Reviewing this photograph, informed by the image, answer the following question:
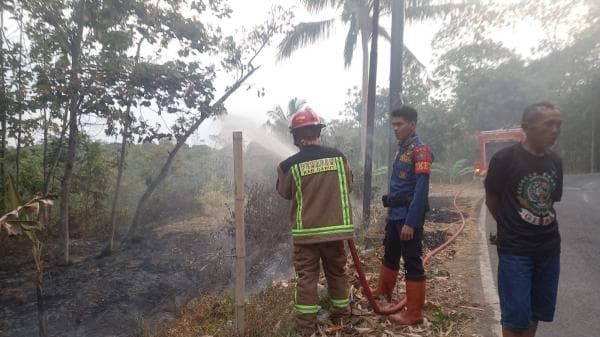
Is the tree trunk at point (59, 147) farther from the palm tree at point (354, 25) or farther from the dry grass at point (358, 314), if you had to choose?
the palm tree at point (354, 25)

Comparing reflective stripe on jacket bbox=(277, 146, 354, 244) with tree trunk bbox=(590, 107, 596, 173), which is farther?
tree trunk bbox=(590, 107, 596, 173)

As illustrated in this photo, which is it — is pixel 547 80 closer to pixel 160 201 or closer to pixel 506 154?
pixel 160 201

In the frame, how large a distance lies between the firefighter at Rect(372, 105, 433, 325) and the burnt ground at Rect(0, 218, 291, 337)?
2345mm

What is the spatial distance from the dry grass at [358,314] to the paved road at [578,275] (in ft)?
2.06

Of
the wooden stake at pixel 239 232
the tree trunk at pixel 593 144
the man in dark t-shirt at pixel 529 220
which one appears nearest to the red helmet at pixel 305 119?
the wooden stake at pixel 239 232

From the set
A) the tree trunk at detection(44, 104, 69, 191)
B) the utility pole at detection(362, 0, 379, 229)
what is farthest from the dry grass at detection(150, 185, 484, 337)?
the tree trunk at detection(44, 104, 69, 191)

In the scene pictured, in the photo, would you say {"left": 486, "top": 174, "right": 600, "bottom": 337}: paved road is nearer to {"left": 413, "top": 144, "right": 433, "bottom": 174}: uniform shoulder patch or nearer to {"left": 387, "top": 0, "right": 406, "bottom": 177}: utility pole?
{"left": 413, "top": 144, "right": 433, "bottom": 174}: uniform shoulder patch

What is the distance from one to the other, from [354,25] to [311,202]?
1659cm

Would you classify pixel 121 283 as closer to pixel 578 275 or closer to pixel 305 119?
pixel 305 119

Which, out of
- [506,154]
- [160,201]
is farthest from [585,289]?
[160,201]

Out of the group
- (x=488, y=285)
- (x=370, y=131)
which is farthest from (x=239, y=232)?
(x=370, y=131)

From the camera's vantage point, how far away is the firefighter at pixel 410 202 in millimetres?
3262

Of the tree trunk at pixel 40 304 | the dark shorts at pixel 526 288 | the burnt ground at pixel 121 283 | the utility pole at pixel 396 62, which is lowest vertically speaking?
the burnt ground at pixel 121 283

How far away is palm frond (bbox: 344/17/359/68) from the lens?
1802cm
